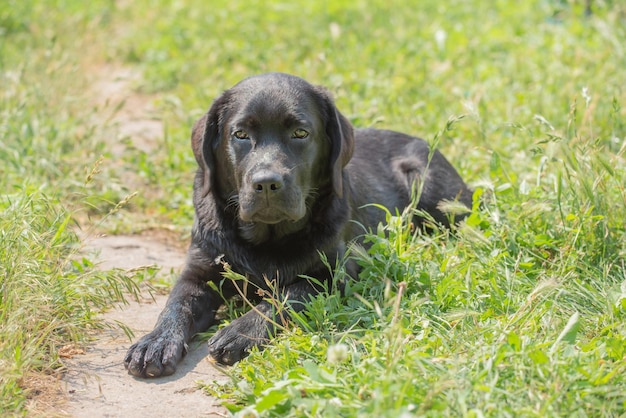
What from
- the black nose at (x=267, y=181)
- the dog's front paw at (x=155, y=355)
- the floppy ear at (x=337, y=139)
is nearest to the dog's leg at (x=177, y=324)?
the dog's front paw at (x=155, y=355)

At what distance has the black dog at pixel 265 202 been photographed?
4.17 m

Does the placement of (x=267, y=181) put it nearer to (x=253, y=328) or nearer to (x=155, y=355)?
(x=253, y=328)

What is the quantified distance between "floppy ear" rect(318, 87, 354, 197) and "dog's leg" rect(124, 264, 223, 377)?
0.80 meters

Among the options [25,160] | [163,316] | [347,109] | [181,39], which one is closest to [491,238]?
[163,316]

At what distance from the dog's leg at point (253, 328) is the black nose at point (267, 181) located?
20.1 inches

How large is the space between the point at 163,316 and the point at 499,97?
14.4 feet

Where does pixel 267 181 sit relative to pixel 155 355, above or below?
above

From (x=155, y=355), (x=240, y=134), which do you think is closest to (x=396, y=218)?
(x=240, y=134)

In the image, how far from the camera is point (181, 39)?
31.5 feet

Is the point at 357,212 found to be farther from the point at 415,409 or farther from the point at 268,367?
the point at 415,409

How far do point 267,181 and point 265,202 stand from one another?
127 mm

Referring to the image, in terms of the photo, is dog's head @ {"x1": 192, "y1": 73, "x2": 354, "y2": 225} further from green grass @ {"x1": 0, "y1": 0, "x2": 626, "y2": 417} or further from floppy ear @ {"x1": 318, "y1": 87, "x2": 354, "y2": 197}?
green grass @ {"x1": 0, "y1": 0, "x2": 626, "y2": 417}

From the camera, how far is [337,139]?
15.1 feet

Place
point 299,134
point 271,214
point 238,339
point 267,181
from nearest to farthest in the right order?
point 238,339, point 267,181, point 271,214, point 299,134
